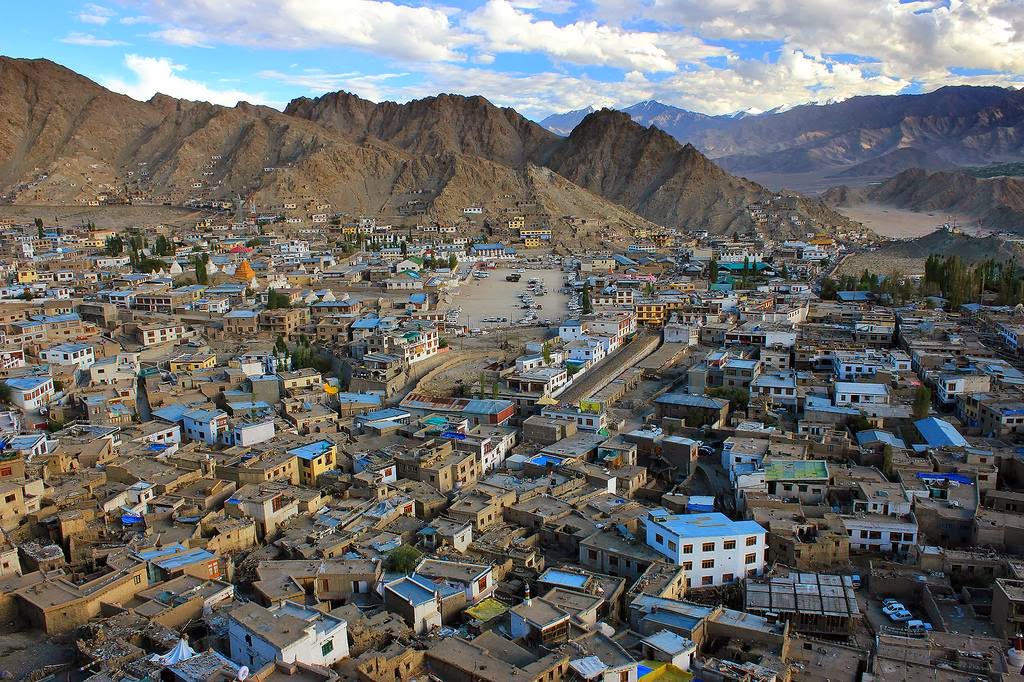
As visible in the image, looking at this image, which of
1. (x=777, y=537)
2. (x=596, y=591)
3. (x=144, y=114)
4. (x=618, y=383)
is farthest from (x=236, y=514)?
(x=144, y=114)

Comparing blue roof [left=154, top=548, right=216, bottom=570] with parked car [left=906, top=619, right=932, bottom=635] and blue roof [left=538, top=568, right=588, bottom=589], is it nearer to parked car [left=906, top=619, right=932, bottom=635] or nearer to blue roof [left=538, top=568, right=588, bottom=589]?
blue roof [left=538, top=568, right=588, bottom=589]

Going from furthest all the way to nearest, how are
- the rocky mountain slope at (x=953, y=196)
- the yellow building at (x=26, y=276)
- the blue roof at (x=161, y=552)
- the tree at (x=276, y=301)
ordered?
the rocky mountain slope at (x=953, y=196)
the yellow building at (x=26, y=276)
the tree at (x=276, y=301)
the blue roof at (x=161, y=552)

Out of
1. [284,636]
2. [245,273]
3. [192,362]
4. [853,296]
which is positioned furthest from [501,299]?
[284,636]

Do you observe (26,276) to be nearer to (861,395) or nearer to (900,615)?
(861,395)

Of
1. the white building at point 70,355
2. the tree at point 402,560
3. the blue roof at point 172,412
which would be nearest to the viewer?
the tree at point 402,560

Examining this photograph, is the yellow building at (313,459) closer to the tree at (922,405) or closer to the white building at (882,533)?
the white building at (882,533)

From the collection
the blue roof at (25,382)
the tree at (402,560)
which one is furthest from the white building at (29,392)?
the tree at (402,560)

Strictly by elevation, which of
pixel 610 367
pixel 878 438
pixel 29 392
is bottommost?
pixel 878 438
